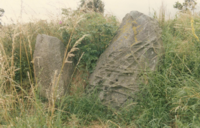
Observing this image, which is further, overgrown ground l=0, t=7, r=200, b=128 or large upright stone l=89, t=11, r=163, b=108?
large upright stone l=89, t=11, r=163, b=108

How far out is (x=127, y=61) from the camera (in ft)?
10.9

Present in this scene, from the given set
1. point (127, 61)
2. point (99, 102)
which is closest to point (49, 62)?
point (99, 102)

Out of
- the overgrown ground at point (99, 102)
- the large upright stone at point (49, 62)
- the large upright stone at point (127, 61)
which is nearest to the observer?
the overgrown ground at point (99, 102)

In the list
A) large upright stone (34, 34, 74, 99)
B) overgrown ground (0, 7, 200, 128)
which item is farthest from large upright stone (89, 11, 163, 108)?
large upright stone (34, 34, 74, 99)

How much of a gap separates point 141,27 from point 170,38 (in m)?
0.81

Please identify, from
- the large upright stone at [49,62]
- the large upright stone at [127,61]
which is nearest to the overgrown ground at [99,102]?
the large upright stone at [127,61]

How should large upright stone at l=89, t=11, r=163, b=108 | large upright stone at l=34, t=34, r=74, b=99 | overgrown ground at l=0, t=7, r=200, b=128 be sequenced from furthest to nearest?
large upright stone at l=34, t=34, r=74, b=99 → large upright stone at l=89, t=11, r=163, b=108 → overgrown ground at l=0, t=7, r=200, b=128

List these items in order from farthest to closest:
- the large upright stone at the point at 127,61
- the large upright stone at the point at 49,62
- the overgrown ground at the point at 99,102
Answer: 1. the large upright stone at the point at 49,62
2. the large upright stone at the point at 127,61
3. the overgrown ground at the point at 99,102

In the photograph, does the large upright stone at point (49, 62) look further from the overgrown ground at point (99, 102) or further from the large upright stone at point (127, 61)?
the large upright stone at point (127, 61)

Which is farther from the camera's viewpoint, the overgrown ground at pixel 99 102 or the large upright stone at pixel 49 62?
the large upright stone at pixel 49 62

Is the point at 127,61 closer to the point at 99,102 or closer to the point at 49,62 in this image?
the point at 99,102

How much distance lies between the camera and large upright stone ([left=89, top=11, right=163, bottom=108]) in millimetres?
3219

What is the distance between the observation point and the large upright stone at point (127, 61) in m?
3.22

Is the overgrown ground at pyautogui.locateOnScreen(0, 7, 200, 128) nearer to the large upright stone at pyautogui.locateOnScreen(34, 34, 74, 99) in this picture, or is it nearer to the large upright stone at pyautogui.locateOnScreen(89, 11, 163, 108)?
the large upright stone at pyautogui.locateOnScreen(89, 11, 163, 108)
